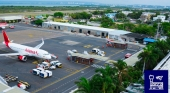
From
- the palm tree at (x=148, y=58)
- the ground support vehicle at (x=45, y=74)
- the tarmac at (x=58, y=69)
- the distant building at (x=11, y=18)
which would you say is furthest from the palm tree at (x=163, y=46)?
the distant building at (x=11, y=18)

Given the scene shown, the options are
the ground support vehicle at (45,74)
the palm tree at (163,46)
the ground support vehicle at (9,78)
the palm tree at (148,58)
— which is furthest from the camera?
the palm tree at (163,46)

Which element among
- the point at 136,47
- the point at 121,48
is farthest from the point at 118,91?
the point at 136,47

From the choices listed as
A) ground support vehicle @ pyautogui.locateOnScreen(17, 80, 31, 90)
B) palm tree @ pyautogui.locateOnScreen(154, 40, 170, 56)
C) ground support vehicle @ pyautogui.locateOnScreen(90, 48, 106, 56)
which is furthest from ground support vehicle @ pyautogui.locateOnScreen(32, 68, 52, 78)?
palm tree @ pyautogui.locateOnScreen(154, 40, 170, 56)

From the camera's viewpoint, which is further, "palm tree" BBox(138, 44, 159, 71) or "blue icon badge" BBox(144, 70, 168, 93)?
"palm tree" BBox(138, 44, 159, 71)

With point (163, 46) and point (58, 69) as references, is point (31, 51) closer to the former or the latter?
point (58, 69)

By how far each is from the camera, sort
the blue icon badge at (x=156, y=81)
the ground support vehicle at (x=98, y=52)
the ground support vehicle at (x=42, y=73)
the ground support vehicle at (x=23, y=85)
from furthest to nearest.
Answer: the ground support vehicle at (x=98, y=52) → the ground support vehicle at (x=42, y=73) → the ground support vehicle at (x=23, y=85) → the blue icon badge at (x=156, y=81)

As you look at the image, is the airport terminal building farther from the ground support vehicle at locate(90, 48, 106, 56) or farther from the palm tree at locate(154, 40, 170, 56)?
the palm tree at locate(154, 40, 170, 56)

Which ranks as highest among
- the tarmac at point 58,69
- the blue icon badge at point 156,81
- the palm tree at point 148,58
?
the blue icon badge at point 156,81

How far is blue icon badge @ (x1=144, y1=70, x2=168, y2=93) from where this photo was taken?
672 inches

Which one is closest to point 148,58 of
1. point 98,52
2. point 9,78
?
point 98,52

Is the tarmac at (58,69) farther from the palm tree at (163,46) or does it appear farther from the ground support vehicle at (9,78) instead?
the palm tree at (163,46)

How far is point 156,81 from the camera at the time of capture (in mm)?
17500

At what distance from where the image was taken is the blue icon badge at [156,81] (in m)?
17.1

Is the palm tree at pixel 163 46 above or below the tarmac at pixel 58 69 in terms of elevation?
above
